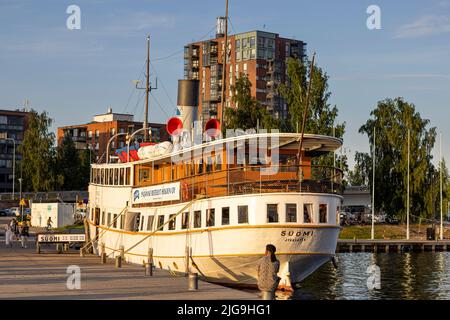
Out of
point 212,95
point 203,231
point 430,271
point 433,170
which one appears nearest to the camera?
point 203,231

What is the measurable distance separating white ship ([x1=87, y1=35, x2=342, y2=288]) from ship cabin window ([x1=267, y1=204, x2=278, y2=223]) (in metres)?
0.03

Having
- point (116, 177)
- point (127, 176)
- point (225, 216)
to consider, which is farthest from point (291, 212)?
point (116, 177)

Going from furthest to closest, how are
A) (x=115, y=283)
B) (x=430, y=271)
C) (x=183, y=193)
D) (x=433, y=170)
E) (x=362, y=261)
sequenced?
1. (x=433, y=170)
2. (x=362, y=261)
3. (x=430, y=271)
4. (x=183, y=193)
5. (x=115, y=283)

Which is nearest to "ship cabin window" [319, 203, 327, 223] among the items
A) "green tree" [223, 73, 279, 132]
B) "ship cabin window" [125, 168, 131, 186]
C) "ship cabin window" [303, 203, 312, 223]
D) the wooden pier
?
"ship cabin window" [303, 203, 312, 223]

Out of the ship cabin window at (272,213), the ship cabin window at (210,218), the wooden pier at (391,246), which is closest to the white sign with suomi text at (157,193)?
the ship cabin window at (210,218)

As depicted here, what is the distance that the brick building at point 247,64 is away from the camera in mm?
163500

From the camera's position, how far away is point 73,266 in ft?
120

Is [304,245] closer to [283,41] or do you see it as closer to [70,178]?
[70,178]

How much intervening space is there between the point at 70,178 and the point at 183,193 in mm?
103891

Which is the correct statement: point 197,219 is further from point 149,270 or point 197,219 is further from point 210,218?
point 149,270

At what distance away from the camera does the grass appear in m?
92.5

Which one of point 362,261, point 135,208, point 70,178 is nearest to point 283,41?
point 70,178

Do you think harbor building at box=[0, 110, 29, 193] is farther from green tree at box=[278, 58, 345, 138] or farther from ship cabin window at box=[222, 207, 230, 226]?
ship cabin window at box=[222, 207, 230, 226]

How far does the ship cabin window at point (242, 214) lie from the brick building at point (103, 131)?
145 metres
